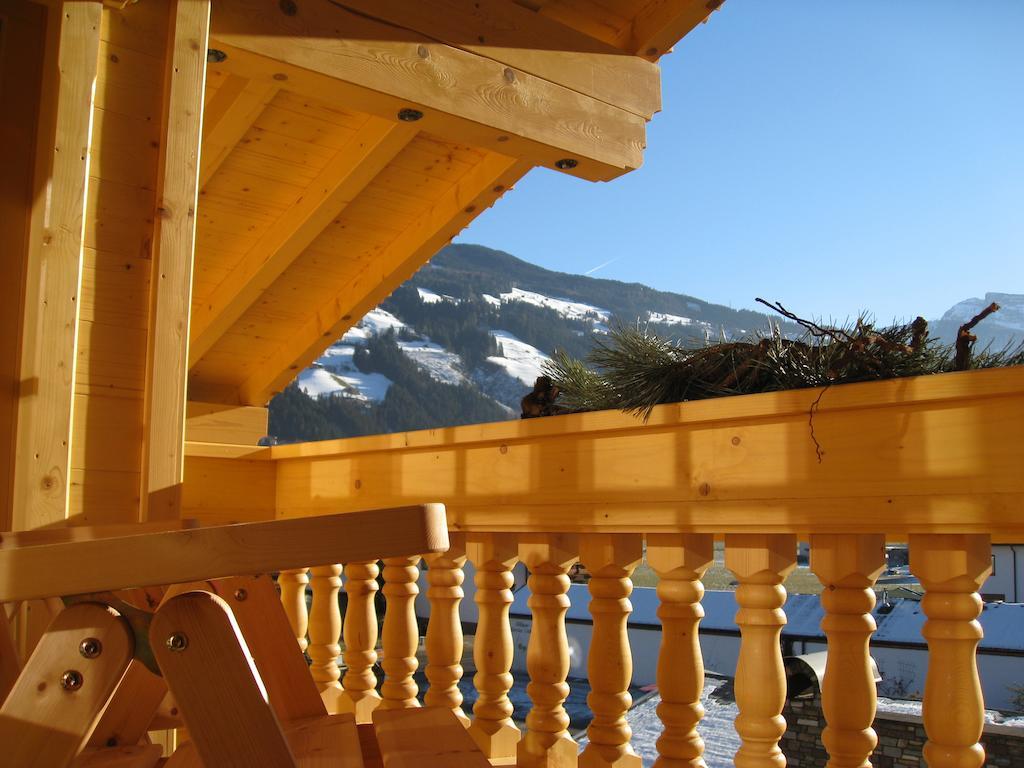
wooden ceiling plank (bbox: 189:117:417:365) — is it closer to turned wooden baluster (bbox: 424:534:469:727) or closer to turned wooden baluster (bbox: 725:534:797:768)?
turned wooden baluster (bbox: 424:534:469:727)

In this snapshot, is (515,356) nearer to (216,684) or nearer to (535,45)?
(535,45)

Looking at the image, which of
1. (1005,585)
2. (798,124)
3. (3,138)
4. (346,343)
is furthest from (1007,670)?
(798,124)

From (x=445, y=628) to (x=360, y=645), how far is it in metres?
0.47

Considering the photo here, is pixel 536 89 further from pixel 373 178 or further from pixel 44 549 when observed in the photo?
pixel 44 549

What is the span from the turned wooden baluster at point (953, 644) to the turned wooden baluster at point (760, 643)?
0.85ft

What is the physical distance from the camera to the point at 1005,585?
11.1 metres

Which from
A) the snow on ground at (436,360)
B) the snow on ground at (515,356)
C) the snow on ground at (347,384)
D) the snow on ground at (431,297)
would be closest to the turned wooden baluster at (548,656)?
the snow on ground at (347,384)

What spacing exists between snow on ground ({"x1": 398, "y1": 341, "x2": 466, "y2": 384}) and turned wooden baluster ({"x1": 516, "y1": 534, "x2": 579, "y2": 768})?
49.1 m

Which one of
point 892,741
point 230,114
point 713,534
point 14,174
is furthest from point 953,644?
point 892,741

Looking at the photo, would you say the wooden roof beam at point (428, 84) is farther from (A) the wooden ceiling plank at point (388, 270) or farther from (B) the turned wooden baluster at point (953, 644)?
(B) the turned wooden baluster at point (953, 644)

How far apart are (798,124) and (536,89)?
16882 cm

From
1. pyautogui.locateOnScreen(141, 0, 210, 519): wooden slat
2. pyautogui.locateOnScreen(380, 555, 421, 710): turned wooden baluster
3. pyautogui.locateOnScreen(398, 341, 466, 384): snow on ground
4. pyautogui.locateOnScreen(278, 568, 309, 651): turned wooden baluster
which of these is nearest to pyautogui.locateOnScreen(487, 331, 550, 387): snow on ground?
pyautogui.locateOnScreen(398, 341, 466, 384): snow on ground

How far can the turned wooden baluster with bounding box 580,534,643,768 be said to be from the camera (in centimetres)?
189

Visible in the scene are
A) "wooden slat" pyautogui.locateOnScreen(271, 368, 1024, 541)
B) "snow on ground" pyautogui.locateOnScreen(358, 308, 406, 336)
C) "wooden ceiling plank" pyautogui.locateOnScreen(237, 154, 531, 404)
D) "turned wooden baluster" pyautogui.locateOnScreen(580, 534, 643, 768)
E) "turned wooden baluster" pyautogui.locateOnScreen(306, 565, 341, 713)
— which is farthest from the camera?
"snow on ground" pyautogui.locateOnScreen(358, 308, 406, 336)
